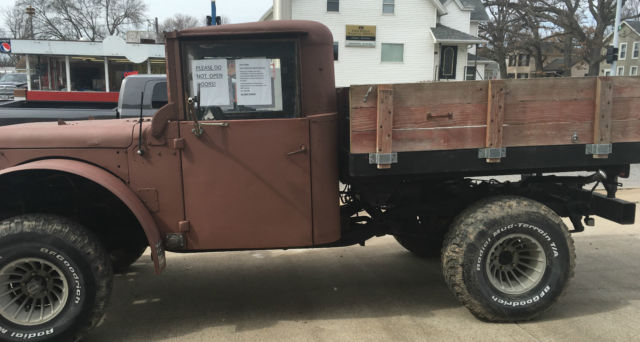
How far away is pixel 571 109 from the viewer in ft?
11.6

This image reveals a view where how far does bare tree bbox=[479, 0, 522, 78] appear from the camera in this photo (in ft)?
128

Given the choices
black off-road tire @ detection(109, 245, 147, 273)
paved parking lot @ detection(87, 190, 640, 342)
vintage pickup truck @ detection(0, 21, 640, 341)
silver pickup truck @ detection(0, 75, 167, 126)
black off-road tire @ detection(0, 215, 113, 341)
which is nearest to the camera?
black off-road tire @ detection(0, 215, 113, 341)

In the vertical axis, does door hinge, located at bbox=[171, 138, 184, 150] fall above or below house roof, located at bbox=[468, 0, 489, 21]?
below

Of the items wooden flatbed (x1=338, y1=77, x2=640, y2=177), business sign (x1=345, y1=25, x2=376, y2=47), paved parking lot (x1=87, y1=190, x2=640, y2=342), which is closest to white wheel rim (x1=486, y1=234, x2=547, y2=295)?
paved parking lot (x1=87, y1=190, x2=640, y2=342)

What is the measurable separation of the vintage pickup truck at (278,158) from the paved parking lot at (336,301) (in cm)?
35

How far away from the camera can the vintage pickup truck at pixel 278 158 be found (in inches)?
132

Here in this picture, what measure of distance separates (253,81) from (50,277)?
1.92 m

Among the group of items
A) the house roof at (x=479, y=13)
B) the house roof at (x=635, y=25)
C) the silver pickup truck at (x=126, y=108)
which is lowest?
the silver pickup truck at (x=126, y=108)

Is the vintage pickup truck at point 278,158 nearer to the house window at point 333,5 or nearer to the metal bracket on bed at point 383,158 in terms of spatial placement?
the metal bracket on bed at point 383,158

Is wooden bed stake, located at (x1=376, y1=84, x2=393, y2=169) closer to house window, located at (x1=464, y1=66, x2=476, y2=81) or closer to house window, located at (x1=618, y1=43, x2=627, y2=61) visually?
house window, located at (x1=464, y1=66, x2=476, y2=81)

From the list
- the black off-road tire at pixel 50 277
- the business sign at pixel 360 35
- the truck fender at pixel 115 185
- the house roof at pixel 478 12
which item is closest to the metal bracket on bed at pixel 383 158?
the truck fender at pixel 115 185

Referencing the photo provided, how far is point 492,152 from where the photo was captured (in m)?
3.51

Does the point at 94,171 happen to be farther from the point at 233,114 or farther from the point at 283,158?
the point at 283,158

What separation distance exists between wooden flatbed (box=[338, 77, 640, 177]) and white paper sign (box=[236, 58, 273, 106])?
603mm
